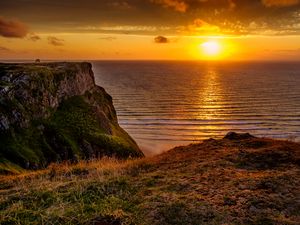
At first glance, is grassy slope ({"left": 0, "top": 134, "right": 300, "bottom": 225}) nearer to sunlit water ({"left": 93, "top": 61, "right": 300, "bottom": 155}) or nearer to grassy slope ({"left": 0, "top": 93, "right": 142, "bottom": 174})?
grassy slope ({"left": 0, "top": 93, "right": 142, "bottom": 174})

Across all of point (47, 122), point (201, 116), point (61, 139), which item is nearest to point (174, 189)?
point (61, 139)

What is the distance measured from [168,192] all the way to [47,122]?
31.0 metres

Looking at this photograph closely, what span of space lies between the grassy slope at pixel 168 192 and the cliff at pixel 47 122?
16.7 m

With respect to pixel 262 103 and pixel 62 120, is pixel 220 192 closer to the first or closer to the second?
pixel 62 120

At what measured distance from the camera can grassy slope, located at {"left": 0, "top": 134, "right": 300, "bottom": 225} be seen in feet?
31.3

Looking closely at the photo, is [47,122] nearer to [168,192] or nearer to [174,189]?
[174,189]

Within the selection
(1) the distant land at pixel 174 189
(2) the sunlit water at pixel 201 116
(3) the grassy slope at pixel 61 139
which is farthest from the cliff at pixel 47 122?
(2) the sunlit water at pixel 201 116

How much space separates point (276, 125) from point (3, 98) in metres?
54.4

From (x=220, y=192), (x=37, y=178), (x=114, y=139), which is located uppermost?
(x=220, y=192)

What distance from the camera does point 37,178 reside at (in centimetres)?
1448

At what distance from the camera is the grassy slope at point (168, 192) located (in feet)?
31.3

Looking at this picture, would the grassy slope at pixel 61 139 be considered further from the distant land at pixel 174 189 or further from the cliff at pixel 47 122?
the distant land at pixel 174 189

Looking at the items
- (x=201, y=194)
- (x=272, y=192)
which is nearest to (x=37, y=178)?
(x=201, y=194)

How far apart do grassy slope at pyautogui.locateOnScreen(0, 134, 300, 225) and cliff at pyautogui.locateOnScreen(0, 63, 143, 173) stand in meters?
16.7
